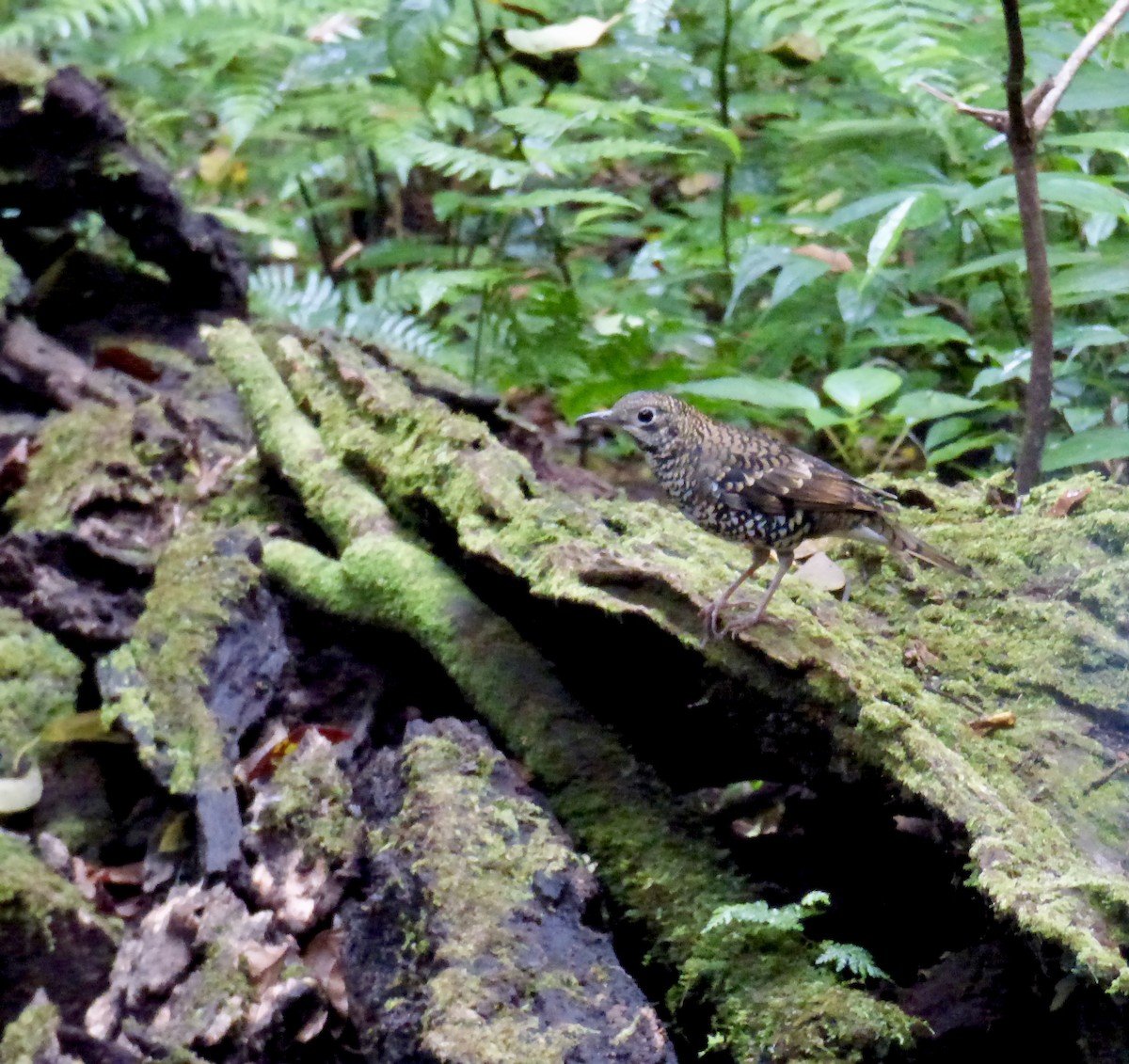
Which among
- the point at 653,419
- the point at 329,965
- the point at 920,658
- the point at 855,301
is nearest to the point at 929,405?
the point at 855,301

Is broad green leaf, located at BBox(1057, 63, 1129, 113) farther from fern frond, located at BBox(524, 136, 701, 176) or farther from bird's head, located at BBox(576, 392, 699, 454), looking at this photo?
bird's head, located at BBox(576, 392, 699, 454)

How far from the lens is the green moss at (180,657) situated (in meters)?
3.00

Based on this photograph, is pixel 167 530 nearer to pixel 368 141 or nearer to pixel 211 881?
pixel 211 881

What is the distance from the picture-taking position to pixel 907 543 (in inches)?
128

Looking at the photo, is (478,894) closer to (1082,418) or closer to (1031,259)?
(1031,259)

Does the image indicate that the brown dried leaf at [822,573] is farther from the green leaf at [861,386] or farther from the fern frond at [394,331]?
the fern frond at [394,331]

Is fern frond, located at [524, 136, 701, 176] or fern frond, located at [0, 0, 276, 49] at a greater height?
fern frond, located at [0, 0, 276, 49]

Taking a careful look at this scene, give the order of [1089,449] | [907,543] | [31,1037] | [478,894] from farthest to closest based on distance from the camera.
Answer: [1089,449], [907,543], [478,894], [31,1037]

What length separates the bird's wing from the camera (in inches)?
125

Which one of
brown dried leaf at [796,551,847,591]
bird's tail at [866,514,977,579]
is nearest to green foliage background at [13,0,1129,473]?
brown dried leaf at [796,551,847,591]

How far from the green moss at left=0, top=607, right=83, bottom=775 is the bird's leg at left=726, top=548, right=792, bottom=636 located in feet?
6.78

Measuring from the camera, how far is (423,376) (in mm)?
4531

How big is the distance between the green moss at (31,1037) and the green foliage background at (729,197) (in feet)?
8.98

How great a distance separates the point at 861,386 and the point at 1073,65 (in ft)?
3.93
